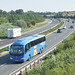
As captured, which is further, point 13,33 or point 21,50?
point 13,33

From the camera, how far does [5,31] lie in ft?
212

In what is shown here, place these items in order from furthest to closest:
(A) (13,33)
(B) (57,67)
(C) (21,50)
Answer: (A) (13,33)
(C) (21,50)
(B) (57,67)

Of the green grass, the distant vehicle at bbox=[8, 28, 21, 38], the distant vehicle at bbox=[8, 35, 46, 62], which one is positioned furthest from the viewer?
the distant vehicle at bbox=[8, 28, 21, 38]

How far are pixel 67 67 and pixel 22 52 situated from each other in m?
6.24

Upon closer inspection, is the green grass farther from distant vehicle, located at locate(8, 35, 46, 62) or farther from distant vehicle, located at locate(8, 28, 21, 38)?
distant vehicle, located at locate(8, 28, 21, 38)

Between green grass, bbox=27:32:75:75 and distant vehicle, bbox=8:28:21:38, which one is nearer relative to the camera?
green grass, bbox=27:32:75:75

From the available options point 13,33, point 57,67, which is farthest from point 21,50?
point 13,33

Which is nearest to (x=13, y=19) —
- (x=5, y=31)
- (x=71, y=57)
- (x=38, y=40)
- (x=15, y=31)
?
(x=5, y=31)

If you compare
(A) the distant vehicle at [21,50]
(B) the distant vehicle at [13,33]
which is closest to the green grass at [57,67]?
(A) the distant vehicle at [21,50]

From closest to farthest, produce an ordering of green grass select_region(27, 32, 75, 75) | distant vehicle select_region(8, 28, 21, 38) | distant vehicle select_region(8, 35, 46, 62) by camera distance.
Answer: green grass select_region(27, 32, 75, 75)
distant vehicle select_region(8, 35, 46, 62)
distant vehicle select_region(8, 28, 21, 38)

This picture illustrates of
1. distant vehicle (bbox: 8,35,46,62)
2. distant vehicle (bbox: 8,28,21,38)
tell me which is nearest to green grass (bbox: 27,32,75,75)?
distant vehicle (bbox: 8,35,46,62)

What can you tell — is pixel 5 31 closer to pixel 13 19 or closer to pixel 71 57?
pixel 71 57

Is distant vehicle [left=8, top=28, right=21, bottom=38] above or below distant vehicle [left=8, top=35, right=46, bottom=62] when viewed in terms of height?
below

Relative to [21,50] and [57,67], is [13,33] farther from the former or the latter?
[57,67]
